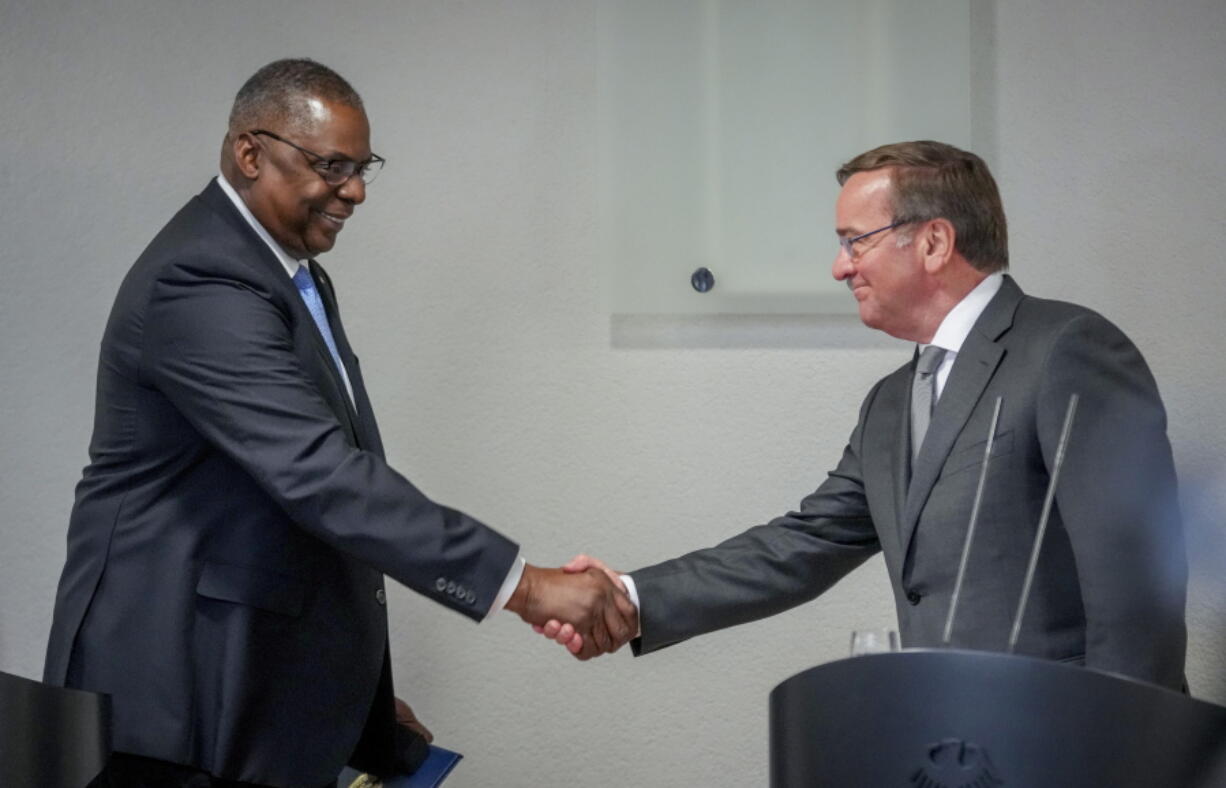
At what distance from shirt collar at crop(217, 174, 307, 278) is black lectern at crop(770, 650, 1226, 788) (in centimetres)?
135

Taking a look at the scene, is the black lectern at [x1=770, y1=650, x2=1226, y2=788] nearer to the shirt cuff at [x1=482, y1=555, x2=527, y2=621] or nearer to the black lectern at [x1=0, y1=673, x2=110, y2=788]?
the black lectern at [x1=0, y1=673, x2=110, y2=788]

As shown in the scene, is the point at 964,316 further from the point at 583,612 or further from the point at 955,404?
the point at 583,612

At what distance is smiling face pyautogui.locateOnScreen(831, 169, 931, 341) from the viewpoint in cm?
221

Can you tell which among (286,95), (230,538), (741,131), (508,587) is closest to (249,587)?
(230,538)

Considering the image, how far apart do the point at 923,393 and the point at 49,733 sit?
1.29 meters

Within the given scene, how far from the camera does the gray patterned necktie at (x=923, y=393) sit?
7.13 ft

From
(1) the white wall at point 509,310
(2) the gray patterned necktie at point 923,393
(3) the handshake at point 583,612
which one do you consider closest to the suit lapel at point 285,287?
(3) the handshake at point 583,612

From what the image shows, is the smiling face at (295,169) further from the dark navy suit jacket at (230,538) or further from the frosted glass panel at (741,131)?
the frosted glass panel at (741,131)

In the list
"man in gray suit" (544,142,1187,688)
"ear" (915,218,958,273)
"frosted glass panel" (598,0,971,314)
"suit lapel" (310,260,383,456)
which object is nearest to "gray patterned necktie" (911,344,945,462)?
"man in gray suit" (544,142,1187,688)

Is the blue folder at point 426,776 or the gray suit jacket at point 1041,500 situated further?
the blue folder at point 426,776

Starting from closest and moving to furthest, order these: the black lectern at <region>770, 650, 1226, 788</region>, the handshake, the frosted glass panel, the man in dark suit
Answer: the black lectern at <region>770, 650, 1226, 788</region> → the man in dark suit → the handshake → the frosted glass panel

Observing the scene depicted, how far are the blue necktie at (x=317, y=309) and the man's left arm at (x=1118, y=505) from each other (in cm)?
111

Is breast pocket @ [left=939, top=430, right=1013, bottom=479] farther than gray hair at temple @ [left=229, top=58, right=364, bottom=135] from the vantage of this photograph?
No

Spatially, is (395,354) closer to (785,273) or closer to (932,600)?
(785,273)
